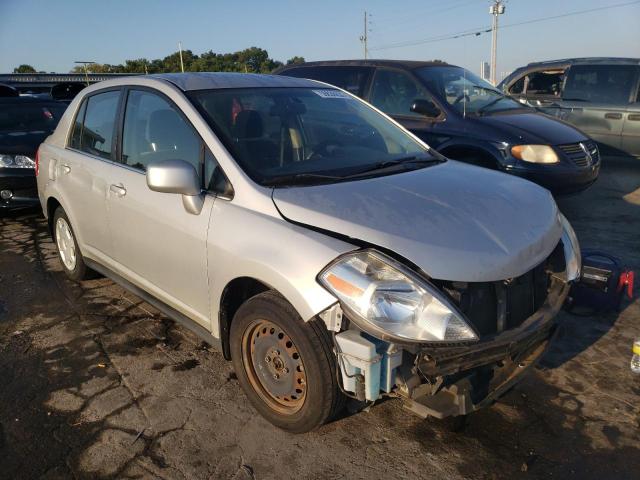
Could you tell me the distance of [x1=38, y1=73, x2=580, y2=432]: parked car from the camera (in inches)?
87.8

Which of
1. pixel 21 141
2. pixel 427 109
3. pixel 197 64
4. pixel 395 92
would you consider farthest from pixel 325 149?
pixel 197 64

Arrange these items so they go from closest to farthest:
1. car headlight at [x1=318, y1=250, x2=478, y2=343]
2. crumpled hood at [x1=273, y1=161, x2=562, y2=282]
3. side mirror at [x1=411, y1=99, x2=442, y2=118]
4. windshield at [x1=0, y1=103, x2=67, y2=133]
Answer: car headlight at [x1=318, y1=250, x2=478, y2=343] → crumpled hood at [x1=273, y1=161, x2=562, y2=282] → side mirror at [x1=411, y1=99, x2=442, y2=118] → windshield at [x1=0, y1=103, x2=67, y2=133]

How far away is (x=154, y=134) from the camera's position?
3.44 meters

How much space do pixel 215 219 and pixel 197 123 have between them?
2.00ft

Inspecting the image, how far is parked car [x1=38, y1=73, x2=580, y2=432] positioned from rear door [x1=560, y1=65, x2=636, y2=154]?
6270 mm

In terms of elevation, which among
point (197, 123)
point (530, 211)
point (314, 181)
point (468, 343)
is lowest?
point (468, 343)

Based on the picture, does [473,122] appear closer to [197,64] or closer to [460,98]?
[460,98]

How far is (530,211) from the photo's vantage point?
284 centimetres

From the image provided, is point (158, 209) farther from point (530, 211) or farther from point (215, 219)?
point (530, 211)

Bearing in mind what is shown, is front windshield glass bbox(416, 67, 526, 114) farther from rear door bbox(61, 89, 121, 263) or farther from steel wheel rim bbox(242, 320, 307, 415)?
steel wheel rim bbox(242, 320, 307, 415)

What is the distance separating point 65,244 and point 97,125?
1292 mm

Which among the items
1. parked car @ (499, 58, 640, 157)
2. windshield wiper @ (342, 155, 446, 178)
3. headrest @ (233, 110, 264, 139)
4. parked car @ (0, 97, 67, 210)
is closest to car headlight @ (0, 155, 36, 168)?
parked car @ (0, 97, 67, 210)

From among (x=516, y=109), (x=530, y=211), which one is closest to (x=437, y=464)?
(x=530, y=211)

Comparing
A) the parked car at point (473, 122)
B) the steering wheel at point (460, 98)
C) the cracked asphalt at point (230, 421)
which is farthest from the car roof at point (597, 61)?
the cracked asphalt at point (230, 421)
